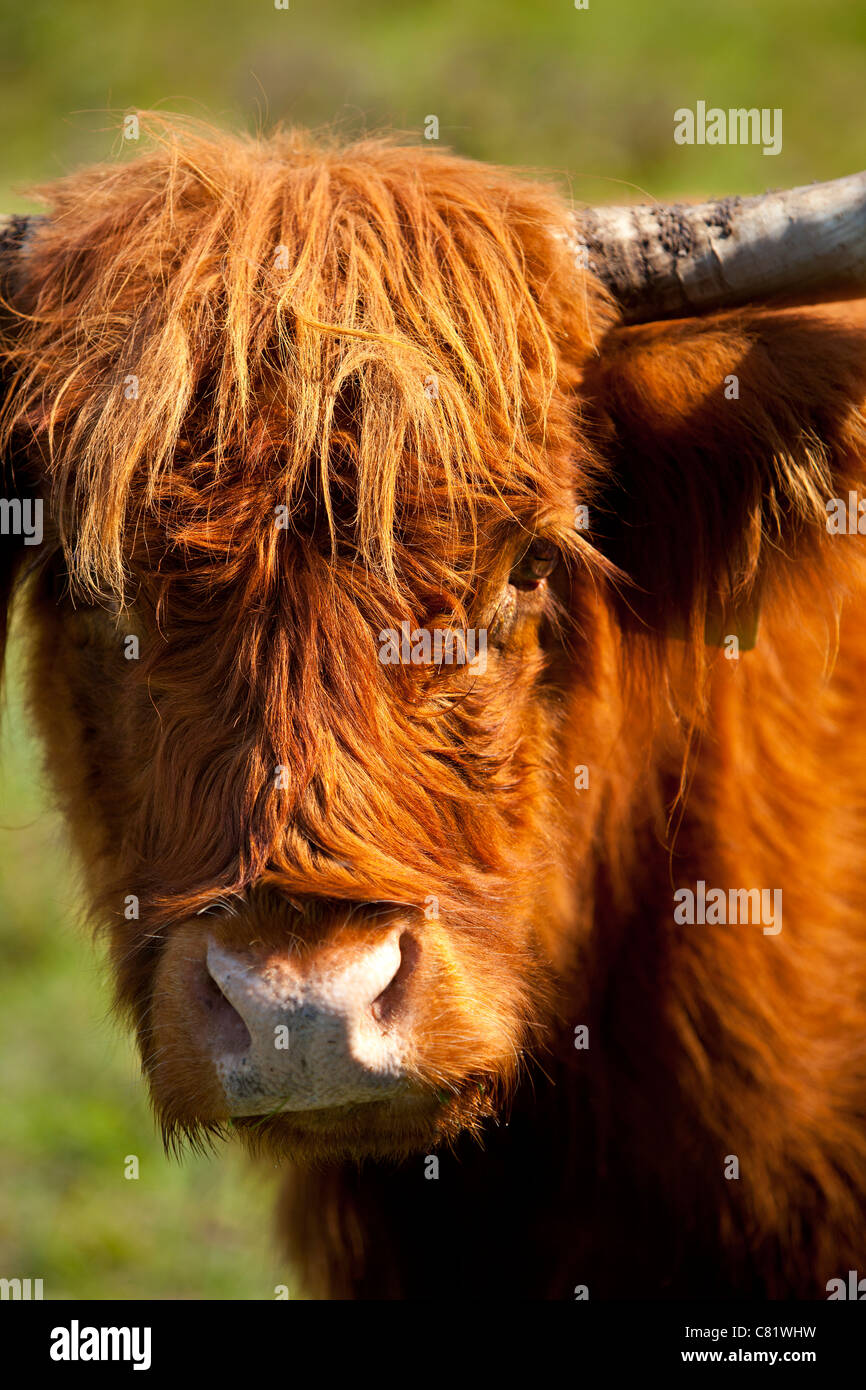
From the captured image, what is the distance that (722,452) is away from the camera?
2691mm

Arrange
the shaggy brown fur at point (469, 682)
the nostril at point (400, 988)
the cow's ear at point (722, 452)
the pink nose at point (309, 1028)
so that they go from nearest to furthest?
the pink nose at point (309, 1028) → the nostril at point (400, 988) → the shaggy brown fur at point (469, 682) → the cow's ear at point (722, 452)

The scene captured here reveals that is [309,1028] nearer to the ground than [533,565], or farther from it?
nearer to the ground

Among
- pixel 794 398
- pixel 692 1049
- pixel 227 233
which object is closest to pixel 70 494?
pixel 227 233

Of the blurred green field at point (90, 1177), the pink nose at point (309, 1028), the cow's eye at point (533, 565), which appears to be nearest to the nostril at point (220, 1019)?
the pink nose at point (309, 1028)

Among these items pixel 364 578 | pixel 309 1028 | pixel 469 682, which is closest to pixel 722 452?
pixel 469 682

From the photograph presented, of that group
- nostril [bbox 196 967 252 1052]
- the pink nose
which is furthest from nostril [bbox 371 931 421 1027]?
nostril [bbox 196 967 252 1052]

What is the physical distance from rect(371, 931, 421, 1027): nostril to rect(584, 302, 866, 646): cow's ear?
99 cm

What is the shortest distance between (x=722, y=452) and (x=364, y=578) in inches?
31.8

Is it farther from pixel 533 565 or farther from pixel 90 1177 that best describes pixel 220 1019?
pixel 90 1177

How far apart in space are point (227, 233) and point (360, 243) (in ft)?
0.89

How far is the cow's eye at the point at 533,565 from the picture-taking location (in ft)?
8.78

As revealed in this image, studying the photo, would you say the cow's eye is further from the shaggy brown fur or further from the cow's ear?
the cow's ear

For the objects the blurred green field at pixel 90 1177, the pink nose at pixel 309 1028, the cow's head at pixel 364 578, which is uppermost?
the cow's head at pixel 364 578

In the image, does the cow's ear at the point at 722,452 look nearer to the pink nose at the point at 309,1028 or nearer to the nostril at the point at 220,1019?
the pink nose at the point at 309,1028
